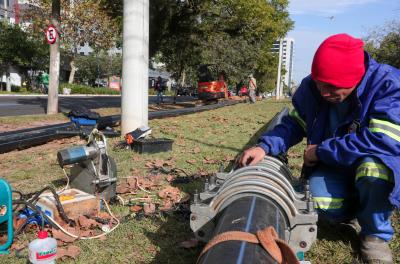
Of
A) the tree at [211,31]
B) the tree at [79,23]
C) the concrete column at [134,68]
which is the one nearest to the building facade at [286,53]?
the tree at [211,31]

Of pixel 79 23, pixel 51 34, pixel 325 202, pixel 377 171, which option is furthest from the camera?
pixel 79 23

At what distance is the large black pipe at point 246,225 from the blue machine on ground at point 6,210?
140cm

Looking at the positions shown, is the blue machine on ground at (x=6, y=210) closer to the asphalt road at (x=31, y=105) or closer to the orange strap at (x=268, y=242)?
the orange strap at (x=268, y=242)

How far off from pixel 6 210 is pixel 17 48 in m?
40.0

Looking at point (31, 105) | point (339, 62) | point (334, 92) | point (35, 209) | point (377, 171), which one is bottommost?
point (31, 105)

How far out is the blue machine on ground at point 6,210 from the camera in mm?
2664

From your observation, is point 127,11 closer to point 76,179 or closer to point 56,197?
point 76,179

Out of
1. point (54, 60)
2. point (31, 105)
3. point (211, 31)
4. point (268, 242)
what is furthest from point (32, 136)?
point (211, 31)

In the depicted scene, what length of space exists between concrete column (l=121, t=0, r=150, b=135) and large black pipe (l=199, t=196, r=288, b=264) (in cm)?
575

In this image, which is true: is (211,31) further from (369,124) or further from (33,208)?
(369,124)

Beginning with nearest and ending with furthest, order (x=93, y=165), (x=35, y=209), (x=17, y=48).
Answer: (x=35, y=209), (x=93, y=165), (x=17, y=48)

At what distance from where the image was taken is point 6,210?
2.73 meters

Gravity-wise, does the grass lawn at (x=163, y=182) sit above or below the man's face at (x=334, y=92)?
below

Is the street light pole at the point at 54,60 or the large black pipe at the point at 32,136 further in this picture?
the street light pole at the point at 54,60
